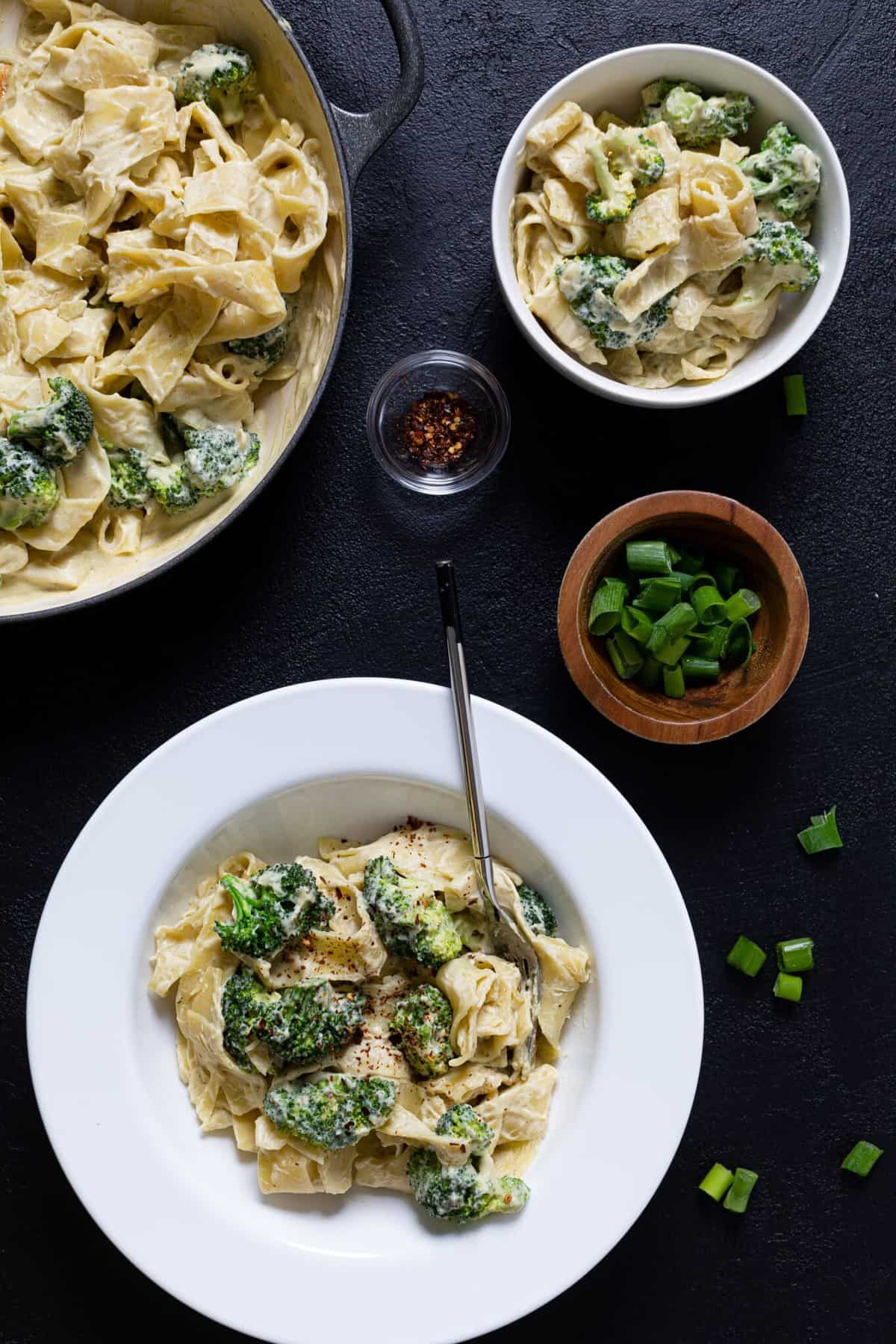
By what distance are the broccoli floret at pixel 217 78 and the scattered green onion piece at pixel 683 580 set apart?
71.1 inches

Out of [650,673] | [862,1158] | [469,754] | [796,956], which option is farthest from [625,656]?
[862,1158]

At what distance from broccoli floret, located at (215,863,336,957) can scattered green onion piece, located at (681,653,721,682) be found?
1.22m

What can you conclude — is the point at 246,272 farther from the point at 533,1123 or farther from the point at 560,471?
the point at 533,1123

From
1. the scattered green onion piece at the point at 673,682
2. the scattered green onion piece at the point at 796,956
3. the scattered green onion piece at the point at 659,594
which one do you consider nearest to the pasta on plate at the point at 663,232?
the scattered green onion piece at the point at 659,594

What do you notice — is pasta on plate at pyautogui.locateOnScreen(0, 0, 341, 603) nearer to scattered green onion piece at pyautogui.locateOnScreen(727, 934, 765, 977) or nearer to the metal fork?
the metal fork

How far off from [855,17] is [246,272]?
82.7 inches

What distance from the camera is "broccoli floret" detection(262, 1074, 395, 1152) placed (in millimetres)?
2781

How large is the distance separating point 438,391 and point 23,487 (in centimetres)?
125

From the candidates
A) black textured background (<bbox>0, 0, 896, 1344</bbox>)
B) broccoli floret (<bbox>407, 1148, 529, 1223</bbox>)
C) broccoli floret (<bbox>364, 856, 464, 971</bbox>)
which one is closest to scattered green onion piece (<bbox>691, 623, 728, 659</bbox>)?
black textured background (<bbox>0, 0, 896, 1344</bbox>)

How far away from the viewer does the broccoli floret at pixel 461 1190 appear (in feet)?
9.09

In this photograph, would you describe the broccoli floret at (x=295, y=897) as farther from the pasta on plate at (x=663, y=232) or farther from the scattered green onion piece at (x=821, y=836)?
the pasta on plate at (x=663, y=232)

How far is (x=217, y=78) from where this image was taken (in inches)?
117

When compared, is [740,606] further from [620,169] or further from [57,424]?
[57,424]

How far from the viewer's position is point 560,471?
3.38m
